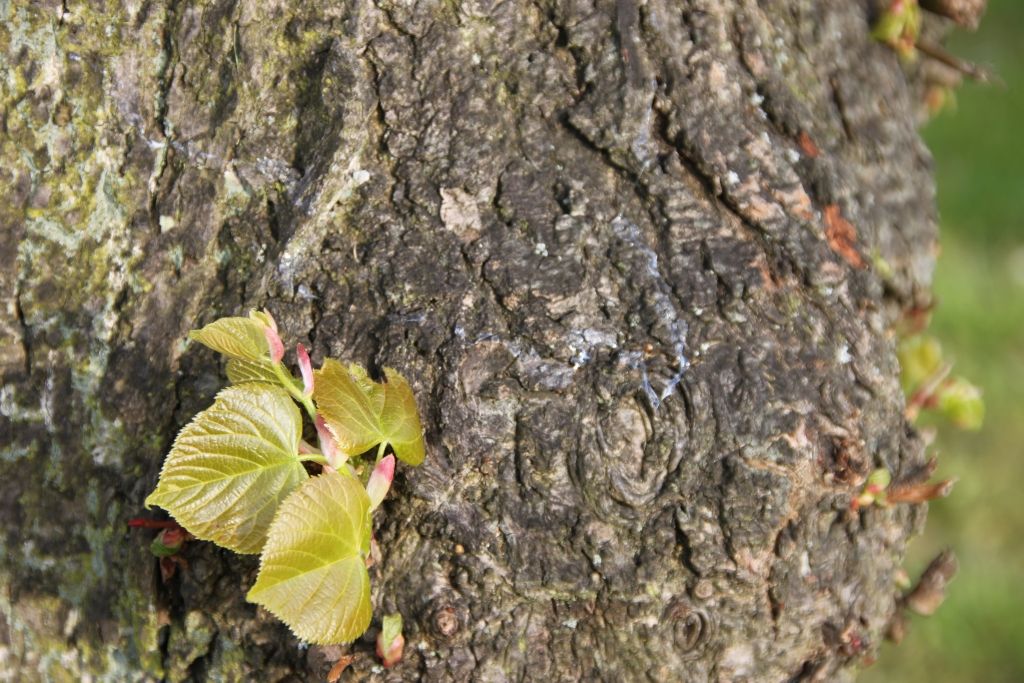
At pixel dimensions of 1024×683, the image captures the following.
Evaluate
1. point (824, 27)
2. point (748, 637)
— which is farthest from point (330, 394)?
point (824, 27)

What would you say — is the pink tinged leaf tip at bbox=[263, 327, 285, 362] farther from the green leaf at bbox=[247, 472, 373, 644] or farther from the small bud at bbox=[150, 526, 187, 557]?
the small bud at bbox=[150, 526, 187, 557]

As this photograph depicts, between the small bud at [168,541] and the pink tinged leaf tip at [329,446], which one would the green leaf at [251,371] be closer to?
the pink tinged leaf tip at [329,446]

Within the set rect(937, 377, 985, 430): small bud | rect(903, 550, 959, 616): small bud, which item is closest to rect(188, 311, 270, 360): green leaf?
rect(903, 550, 959, 616): small bud

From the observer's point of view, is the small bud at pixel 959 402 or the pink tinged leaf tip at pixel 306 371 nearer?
the pink tinged leaf tip at pixel 306 371

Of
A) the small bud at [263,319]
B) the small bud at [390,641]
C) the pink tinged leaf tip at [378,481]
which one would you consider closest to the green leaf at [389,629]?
the small bud at [390,641]

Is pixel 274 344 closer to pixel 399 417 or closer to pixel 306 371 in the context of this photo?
pixel 306 371
